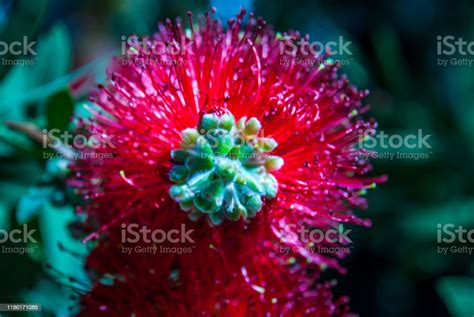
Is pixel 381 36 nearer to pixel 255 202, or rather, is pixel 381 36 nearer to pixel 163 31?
pixel 163 31

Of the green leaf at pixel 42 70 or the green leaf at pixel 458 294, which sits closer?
the green leaf at pixel 458 294

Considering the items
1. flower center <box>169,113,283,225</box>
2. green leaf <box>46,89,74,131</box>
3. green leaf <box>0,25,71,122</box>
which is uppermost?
green leaf <box>0,25,71,122</box>

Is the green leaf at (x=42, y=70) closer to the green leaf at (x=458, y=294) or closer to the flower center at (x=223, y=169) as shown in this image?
the flower center at (x=223, y=169)

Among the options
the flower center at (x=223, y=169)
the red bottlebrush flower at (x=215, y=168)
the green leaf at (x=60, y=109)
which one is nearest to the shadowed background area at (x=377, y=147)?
the green leaf at (x=60, y=109)

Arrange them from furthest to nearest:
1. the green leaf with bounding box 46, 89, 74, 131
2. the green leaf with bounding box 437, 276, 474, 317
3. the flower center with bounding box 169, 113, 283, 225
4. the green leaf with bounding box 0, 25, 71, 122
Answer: the green leaf with bounding box 0, 25, 71, 122 → the green leaf with bounding box 437, 276, 474, 317 → the green leaf with bounding box 46, 89, 74, 131 → the flower center with bounding box 169, 113, 283, 225

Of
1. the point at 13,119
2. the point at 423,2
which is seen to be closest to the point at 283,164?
the point at 13,119

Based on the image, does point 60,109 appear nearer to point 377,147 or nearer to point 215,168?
point 215,168

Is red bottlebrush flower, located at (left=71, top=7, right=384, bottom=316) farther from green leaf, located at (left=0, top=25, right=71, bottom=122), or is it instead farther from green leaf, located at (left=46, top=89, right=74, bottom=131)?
green leaf, located at (left=0, top=25, right=71, bottom=122)

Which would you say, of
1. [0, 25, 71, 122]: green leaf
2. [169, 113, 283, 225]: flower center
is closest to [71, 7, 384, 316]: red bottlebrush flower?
[169, 113, 283, 225]: flower center
